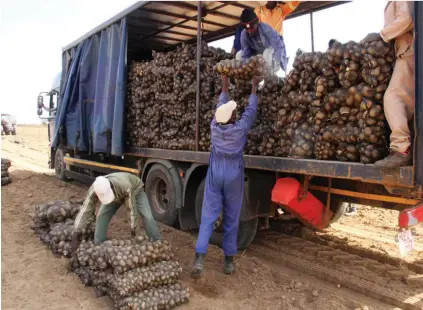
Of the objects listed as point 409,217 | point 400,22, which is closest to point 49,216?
point 409,217

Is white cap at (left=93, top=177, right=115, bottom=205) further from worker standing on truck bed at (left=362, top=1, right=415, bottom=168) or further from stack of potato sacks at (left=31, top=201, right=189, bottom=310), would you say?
worker standing on truck bed at (left=362, top=1, right=415, bottom=168)

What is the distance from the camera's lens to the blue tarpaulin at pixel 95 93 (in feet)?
24.4

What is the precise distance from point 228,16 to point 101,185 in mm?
4648

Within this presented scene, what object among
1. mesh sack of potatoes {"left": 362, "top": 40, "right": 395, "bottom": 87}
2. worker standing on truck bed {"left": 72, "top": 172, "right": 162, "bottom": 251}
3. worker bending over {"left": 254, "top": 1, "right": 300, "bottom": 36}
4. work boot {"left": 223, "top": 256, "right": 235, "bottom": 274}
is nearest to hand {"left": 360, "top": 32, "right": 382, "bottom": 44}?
mesh sack of potatoes {"left": 362, "top": 40, "right": 395, "bottom": 87}

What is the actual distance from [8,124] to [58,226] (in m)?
38.6

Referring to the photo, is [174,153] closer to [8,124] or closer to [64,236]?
[64,236]

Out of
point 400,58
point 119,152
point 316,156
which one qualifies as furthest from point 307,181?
point 119,152

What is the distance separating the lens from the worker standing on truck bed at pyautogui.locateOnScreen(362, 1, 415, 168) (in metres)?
3.36

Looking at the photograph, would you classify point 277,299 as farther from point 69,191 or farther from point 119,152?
point 69,191

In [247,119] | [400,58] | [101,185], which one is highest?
[400,58]

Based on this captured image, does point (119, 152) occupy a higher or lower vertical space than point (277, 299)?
higher

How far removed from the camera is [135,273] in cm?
406

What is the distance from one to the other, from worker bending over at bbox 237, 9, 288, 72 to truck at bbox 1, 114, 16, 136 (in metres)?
38.9

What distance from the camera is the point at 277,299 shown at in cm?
417
